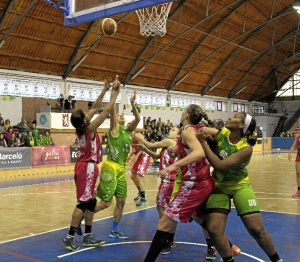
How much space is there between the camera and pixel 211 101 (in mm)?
39281

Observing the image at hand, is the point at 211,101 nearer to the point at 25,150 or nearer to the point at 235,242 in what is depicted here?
the point at 25,150

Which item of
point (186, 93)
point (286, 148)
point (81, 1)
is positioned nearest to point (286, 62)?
point (286, 148)

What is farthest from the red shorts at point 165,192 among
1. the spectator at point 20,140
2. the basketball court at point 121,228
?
the spectator at point 20,140

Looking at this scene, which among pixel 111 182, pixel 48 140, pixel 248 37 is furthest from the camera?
pixel 248 37

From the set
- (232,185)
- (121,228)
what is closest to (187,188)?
(232,185)

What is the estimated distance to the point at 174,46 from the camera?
2955 centimetres

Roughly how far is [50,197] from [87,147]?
583cm

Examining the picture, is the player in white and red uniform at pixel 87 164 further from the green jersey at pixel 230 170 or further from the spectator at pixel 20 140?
the spectator at pixel 20 140

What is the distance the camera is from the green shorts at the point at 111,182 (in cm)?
661

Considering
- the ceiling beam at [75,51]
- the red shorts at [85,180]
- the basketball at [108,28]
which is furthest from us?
the ceiling beam at [75,51]

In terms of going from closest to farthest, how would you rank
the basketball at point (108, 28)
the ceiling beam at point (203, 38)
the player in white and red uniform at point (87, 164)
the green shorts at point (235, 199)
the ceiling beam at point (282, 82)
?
1. the green shorts at point (235, 199)
2. the player in white and red uniform at point (87, 164)
3. the basketball at point (108, 28)
4. the ceiling beam at point (203, 38)
5. the ceiling beam at point (282, 82)

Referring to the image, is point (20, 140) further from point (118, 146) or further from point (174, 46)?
point (174, 46)

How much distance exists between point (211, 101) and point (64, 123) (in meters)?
19.5

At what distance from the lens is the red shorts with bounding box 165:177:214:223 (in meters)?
4.58
